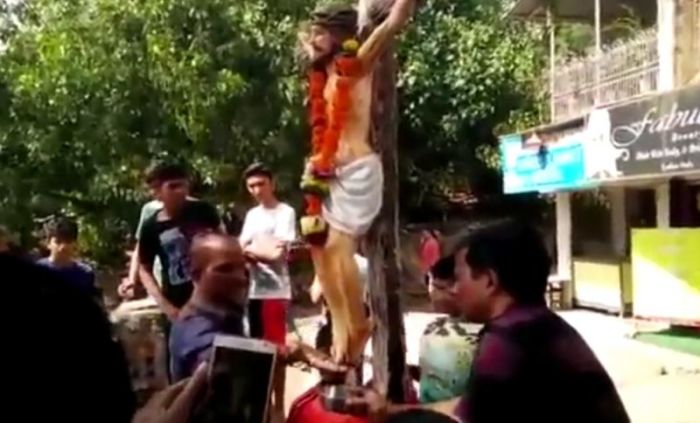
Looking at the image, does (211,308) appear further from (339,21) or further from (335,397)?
(339,21)

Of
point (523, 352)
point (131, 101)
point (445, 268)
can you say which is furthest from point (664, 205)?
point (523, 352)

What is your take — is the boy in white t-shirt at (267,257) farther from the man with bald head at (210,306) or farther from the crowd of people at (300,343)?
the man with bald head at (210,306)

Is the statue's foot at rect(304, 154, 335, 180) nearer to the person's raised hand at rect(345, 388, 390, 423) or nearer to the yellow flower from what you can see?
the yellow flower

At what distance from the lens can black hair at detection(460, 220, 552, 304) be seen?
3.06 m

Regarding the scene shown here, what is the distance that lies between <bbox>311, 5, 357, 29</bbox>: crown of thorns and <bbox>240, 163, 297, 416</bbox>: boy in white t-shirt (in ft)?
5.58

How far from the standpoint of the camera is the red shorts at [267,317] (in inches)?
241

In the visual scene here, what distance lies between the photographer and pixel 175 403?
285 cm

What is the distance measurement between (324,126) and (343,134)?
2.9 inches

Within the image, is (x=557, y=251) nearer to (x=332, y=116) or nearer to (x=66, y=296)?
(x=332, y=116)

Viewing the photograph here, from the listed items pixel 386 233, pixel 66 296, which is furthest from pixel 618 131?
pixel 66 296

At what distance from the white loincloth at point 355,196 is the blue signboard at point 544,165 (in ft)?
39.0

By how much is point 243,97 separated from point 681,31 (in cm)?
606

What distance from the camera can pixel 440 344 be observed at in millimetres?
4316

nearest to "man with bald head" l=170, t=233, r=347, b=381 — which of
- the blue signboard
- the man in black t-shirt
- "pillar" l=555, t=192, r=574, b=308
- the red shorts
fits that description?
the man in black t-shirt
